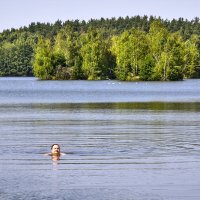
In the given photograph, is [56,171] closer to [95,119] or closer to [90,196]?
[90,196]

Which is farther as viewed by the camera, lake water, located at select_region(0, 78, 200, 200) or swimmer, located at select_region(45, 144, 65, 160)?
swimmer, located at select_region(45, 144, 65, 160)

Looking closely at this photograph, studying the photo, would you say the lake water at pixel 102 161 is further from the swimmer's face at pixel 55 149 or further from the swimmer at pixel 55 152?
the swimmer's face at pixel 55 149

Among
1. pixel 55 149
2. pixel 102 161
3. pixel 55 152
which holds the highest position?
pixel 55 149

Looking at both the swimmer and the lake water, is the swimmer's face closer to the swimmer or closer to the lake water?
the swimmer

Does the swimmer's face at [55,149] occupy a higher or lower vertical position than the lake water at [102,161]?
higher

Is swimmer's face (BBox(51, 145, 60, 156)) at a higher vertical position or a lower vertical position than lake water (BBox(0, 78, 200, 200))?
higher

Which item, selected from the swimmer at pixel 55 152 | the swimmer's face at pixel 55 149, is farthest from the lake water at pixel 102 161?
the swimmer's face at pixel 55 149

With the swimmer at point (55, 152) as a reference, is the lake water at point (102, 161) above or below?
below

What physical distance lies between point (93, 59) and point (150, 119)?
141 m

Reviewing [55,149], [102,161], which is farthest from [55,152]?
[102,161]

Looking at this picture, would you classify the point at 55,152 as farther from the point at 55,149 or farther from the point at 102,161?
the point at 102,161

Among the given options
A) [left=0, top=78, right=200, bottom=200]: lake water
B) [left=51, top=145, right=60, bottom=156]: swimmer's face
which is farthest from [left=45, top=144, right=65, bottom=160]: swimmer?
[left=0, top=78, right=200, bottom=200]: lake water

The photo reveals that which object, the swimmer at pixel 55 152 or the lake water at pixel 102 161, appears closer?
the lake water at pixel 102 161

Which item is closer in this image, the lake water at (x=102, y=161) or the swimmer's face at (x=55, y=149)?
the lake water at (x=102, y=161)
